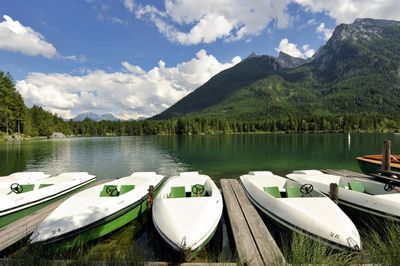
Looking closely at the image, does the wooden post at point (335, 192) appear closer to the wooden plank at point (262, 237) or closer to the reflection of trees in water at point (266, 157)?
the wooden plank at point (262, 237)

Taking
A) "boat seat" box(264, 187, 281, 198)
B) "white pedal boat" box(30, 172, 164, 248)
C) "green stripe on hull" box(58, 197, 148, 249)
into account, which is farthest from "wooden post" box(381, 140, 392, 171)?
"green stripe on hull" box(58, 197, 148, 249)

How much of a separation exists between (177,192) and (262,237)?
5.11 metres

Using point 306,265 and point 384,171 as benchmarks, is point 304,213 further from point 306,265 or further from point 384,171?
point 384,171

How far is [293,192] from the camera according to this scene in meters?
11.6

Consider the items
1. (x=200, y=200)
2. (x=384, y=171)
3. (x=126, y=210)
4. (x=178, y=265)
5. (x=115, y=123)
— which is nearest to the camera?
(x=178, y=265)

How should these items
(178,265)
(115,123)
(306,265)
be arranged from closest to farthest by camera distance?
(306,265) → (178,265) → (115,123)

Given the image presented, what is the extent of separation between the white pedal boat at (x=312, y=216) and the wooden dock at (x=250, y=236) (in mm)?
691

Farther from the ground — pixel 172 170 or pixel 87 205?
pixel 87 205

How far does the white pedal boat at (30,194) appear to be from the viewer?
10516 mm

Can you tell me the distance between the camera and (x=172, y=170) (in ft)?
99.1

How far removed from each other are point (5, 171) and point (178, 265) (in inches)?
1213

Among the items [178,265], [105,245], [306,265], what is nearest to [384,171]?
[306,265]

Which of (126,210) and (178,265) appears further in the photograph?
(126,210)

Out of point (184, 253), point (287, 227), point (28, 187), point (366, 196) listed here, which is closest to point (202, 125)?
point (28, 187)
